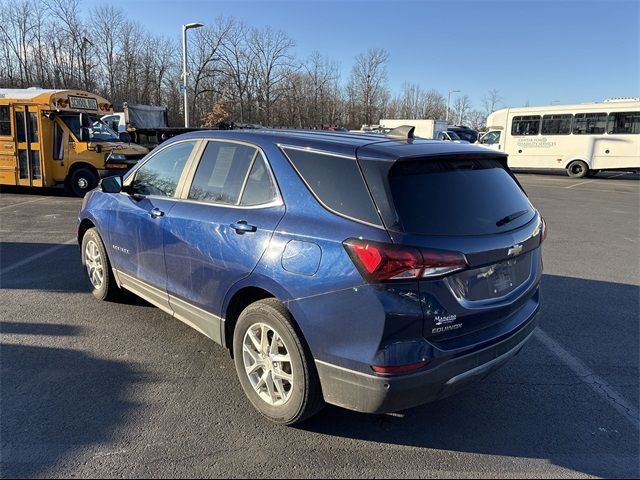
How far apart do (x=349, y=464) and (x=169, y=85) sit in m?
56.7

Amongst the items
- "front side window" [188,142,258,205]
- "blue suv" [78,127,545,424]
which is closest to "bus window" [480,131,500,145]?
"blue suv" [78,127,545,424]

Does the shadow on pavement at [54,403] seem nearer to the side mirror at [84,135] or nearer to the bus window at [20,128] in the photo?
the side mirror at [84,135]

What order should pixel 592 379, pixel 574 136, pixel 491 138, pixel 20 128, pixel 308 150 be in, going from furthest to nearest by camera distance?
pixel 491 138 → pixel 574 136 → pixel 20 128 → pixel 592 379 → pixel 308 150

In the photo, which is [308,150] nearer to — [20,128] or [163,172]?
[163,172]

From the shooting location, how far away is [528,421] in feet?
10.1

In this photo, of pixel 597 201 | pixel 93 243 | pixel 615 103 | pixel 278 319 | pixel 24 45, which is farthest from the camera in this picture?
pixel 24 45

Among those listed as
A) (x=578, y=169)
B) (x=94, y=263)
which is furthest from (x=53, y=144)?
(x=578, y=169)

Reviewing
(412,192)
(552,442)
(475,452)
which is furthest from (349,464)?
(412,192)

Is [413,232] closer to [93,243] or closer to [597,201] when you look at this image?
[93,243]

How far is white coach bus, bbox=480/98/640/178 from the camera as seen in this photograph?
19953 mm

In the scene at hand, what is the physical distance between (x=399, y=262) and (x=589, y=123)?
2240 centimetres

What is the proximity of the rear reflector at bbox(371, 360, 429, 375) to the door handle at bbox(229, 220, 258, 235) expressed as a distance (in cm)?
116

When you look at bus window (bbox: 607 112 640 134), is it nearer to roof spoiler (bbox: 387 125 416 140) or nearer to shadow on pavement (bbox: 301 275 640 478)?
shadow on pavement (bbox: 301 275 640 478)

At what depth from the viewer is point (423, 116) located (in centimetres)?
7881
